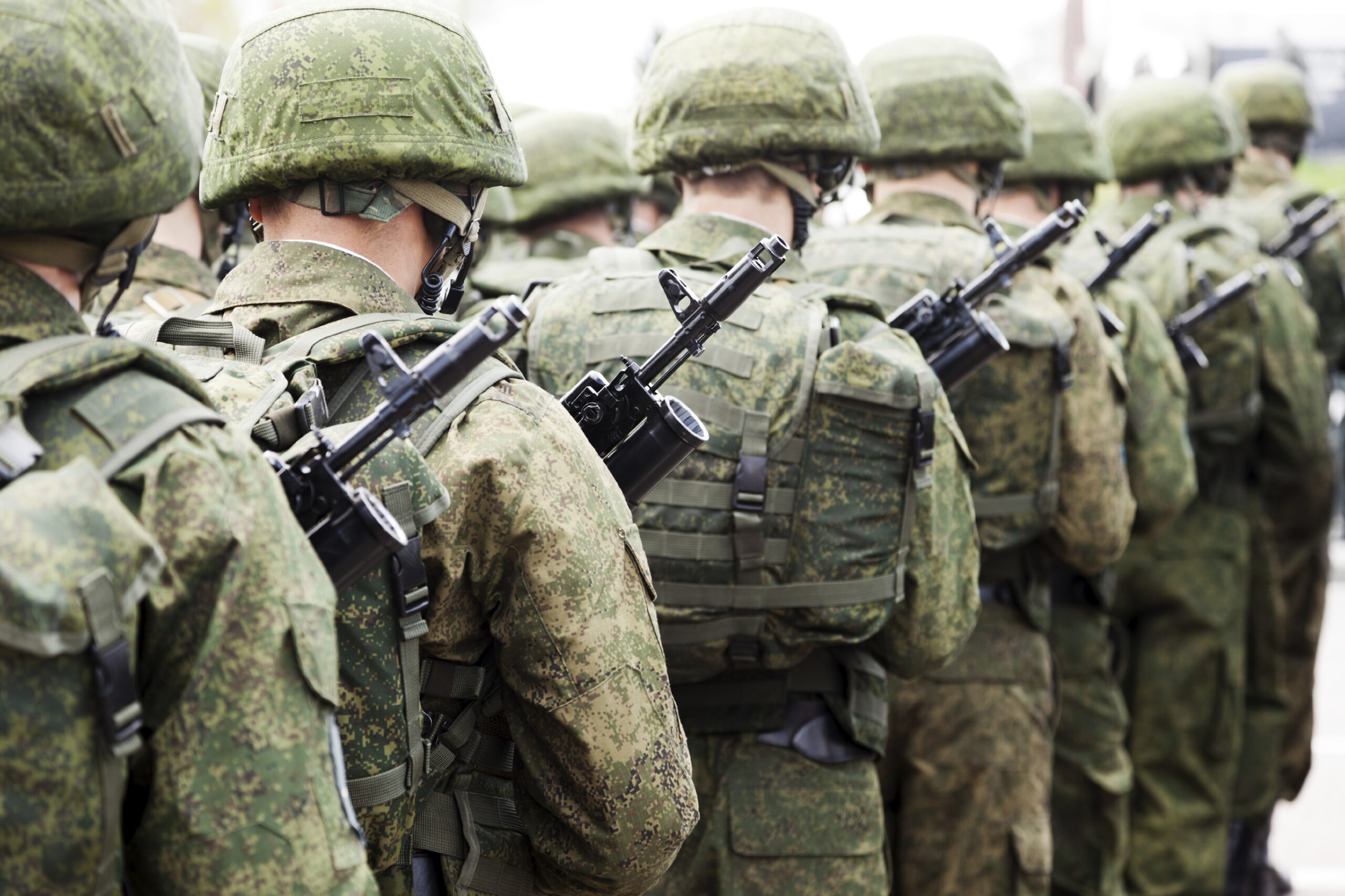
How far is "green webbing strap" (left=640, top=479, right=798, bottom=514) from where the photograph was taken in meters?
2.95

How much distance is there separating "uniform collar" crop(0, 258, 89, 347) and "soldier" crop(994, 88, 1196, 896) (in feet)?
12.1

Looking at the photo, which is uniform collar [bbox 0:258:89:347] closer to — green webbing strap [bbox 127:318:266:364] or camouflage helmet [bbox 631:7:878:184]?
green webbing strap [bbox 127:318:266:364]

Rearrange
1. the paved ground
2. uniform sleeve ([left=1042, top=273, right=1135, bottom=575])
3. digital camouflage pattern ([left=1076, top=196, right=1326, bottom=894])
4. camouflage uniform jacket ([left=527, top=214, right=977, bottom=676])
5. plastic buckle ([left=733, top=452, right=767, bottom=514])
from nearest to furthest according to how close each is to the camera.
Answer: plastic buckle ([left=733, top=452, right=767, bottom=514]) → camouflage uniform jacket ([left=527, top=214, right=977, bottom=676]) → uniform sleeve ([left=1042, top=273, right=1135, bottom=575]) → digital camouflage pattern ([left=1076, top=196, right=1326, bottom=894]) → the paved ground

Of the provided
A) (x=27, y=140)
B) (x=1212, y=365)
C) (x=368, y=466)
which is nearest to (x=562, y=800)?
(x=368, y=466)

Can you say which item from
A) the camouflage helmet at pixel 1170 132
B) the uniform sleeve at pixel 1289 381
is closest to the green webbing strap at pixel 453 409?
the camouflage helmet at pixel 1170 132

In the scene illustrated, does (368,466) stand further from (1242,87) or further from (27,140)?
(1242,87)

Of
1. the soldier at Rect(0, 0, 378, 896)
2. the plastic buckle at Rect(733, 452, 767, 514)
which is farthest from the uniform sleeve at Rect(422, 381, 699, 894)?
the plastic buckle at Rect(733, 452, 767, 514)

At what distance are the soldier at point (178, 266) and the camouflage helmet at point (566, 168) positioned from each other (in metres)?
1.56

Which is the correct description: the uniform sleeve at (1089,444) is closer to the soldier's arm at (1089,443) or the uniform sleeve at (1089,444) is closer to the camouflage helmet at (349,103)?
the soldier's arm at (1089,443)

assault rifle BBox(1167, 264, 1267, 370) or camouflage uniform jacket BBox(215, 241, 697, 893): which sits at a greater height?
camouflage uniform jacket BBox(215, 241, 697, 893)

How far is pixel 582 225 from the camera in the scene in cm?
549

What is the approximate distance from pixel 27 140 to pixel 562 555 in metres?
0.86

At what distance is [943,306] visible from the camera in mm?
3574

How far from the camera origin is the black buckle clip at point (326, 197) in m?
2.09
